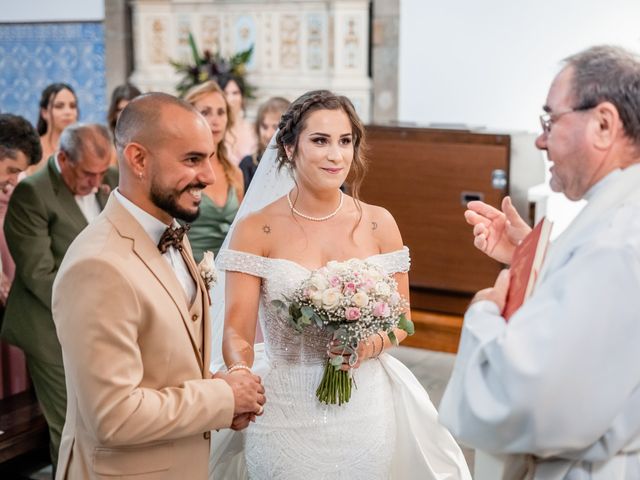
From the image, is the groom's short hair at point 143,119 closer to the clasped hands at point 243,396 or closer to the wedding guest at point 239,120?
the clasped hands at point 243,396

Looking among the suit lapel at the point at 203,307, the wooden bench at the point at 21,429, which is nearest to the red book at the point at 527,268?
the suit lapel at the point at 203,307

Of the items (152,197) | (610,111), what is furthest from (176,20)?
(610,111)

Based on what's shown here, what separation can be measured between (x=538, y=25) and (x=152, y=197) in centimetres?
569

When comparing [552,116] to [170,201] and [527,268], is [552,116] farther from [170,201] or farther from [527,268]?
[170,201]

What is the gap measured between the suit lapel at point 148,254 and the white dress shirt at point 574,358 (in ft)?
2.65

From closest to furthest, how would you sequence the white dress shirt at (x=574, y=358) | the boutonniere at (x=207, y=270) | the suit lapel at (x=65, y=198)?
the white dress shirt at (x=574, y=358) < the boutonniere at (x=207, y=270) < the suit lapel at (x=65, y=198)

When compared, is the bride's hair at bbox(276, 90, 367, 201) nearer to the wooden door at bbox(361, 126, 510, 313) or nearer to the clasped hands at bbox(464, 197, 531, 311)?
the clasped hands at bbox(464, 197, 531, 311)

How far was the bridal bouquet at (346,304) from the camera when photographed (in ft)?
9.41

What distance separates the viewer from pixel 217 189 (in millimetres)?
5062

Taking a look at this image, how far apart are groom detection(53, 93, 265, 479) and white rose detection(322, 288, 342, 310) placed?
1.68ft

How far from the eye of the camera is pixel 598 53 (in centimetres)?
189

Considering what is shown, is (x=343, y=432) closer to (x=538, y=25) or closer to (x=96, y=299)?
(x=96, y=299)

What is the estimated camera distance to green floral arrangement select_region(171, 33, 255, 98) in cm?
845

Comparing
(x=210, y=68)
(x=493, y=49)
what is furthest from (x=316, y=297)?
(x=210, y=68)
